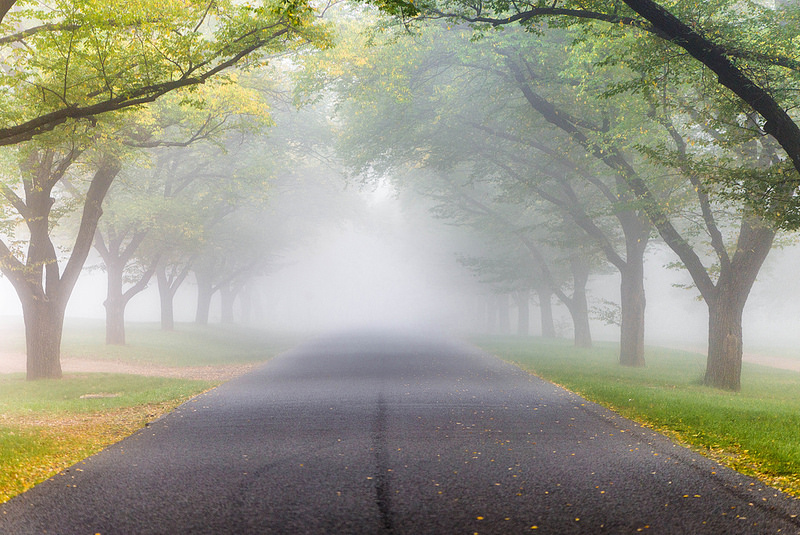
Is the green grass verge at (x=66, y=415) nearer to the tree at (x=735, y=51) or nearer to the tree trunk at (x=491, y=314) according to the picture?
the tree at (x=735, y=51)

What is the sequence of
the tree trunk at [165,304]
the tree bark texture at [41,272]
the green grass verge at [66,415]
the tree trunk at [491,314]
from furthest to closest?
the tree trunk at [491,314], the tree trunk at [165,304], the tree bark texture at [41,272], the green grass verge at [66,415]

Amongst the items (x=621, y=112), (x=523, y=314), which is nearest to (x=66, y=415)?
(x=621, y=112)

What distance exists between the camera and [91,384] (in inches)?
655

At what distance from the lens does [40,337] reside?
17141 millimetres

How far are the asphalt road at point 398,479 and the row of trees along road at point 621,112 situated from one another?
208 inches

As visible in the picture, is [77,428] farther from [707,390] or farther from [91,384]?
[707,390]

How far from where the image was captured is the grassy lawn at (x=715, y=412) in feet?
23.8

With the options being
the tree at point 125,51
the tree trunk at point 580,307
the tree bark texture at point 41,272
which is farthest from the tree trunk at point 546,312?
the tree at point 125,51

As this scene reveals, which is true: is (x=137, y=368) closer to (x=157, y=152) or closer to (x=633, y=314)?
(x=157, y=152)

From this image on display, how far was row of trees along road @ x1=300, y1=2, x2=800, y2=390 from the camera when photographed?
32.4 feet

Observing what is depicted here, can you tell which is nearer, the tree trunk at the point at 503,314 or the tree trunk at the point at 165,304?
the tree trunk at the point at 165,304

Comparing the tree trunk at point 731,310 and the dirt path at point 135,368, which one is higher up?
the tree trunk at point 731,310

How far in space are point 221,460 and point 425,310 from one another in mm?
102859

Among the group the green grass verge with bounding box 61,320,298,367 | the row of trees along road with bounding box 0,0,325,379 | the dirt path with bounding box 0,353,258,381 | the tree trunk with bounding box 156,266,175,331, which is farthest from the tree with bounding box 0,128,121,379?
the tree trunk with bounding box 156,266,175,331
